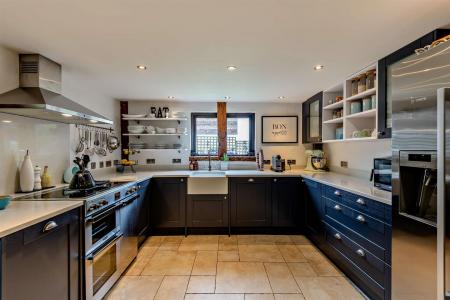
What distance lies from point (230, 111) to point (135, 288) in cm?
299

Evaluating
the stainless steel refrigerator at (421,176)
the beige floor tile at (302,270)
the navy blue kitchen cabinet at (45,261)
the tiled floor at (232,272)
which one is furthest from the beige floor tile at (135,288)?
the stainless steel refrigerator at (421,176)

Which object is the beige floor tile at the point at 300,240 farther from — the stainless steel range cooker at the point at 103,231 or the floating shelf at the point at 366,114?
the stainless steel range cooker at the point at 103,231

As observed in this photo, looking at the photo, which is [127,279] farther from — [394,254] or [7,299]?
[394,254]

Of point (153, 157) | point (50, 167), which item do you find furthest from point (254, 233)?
point (50, 167)

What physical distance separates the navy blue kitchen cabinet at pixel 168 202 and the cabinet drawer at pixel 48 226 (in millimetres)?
1701

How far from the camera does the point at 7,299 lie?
46.7 inches

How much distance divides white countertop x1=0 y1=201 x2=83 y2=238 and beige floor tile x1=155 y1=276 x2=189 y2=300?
1088 millimetres

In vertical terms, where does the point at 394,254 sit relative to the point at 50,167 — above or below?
below

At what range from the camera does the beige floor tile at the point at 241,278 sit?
2146 millimetres

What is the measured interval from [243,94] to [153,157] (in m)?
1.89

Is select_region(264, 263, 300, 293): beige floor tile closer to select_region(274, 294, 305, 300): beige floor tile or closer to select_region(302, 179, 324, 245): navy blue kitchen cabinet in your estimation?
select_region(274, 294, 305, 300): beige floor tile

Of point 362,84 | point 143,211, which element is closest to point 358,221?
point 362,84

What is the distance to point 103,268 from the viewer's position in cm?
204

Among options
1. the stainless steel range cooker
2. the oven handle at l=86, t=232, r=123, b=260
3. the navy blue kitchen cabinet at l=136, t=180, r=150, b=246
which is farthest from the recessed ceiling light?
the oven handle at l=86, t=232, r=123, b=260
